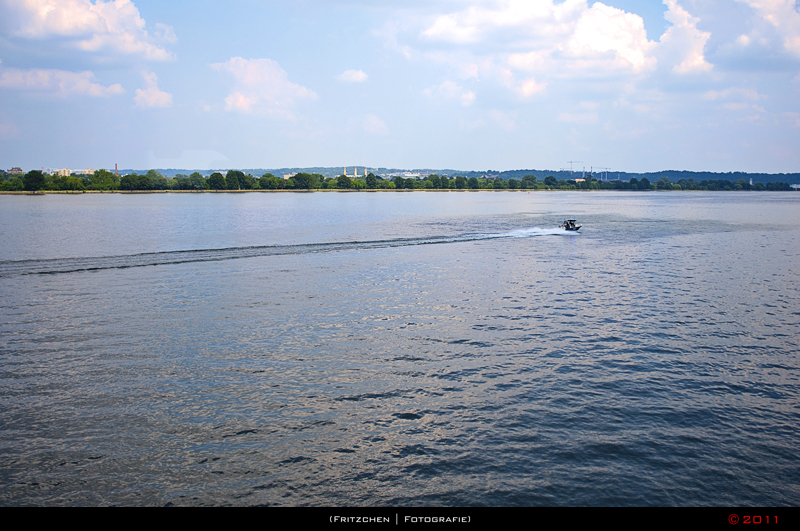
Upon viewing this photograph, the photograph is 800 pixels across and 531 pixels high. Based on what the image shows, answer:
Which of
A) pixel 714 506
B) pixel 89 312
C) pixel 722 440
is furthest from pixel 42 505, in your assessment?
pixel 89 312

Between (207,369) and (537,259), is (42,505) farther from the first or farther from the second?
(537,259)

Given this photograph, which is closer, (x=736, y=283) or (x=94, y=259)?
(x=736, y=283)

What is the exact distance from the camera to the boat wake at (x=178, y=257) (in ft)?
145

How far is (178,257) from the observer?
Result: 165ft

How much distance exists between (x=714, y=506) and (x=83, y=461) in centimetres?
1506

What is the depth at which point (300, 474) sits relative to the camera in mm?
12812

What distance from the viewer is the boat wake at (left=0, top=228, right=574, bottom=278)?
44125 millimetres

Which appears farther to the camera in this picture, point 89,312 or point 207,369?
point 89,312

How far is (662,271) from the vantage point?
45.3 meters

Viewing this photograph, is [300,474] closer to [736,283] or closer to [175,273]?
[175,273]
